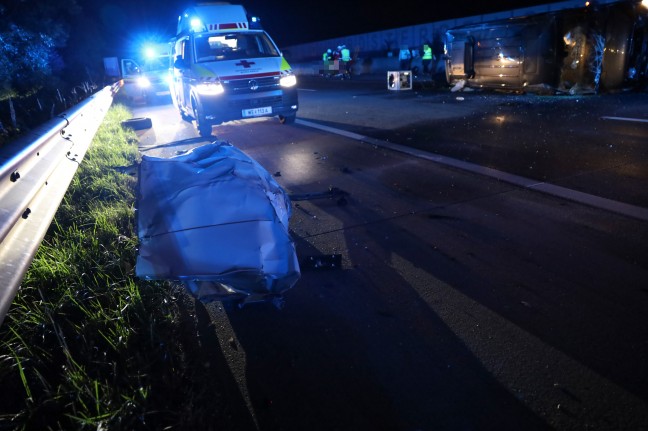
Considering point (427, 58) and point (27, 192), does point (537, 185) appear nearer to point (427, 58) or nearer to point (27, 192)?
point (27, 192)

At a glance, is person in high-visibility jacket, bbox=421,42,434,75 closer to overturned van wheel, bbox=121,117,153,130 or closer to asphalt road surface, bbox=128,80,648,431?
overturned van wheel, bbox=121,117,153,130

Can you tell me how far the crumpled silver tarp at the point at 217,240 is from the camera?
8.73ft

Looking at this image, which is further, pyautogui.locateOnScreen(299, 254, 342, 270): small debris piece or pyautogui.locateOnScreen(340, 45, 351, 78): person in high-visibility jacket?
pyautogui.locateOnScreen(340, 45, 351, 78): person in high-visibility jacket

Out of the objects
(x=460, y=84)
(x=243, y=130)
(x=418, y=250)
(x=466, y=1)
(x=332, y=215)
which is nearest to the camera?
(x=418, y=250)

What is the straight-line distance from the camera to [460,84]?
16.2 meters

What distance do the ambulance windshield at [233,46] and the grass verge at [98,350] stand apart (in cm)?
705

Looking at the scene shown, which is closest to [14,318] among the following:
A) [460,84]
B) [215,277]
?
[215,277]

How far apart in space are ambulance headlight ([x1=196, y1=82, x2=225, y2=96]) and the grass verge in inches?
236

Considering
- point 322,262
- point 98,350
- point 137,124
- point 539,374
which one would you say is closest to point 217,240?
point 98,350

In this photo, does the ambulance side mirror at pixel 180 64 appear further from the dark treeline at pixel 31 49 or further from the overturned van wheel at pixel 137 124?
the dark treeline at pixel 31 49

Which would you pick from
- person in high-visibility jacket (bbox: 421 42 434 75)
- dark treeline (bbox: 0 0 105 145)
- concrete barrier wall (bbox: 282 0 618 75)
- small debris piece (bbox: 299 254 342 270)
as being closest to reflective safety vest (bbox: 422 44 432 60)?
person in high-visibility jacket (bbox: 421 42 434 75)

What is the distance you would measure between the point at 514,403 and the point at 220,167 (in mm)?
2483

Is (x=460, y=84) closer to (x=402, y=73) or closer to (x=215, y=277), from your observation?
(x=402, y=73)

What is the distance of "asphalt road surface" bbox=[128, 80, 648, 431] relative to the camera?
224 cm
